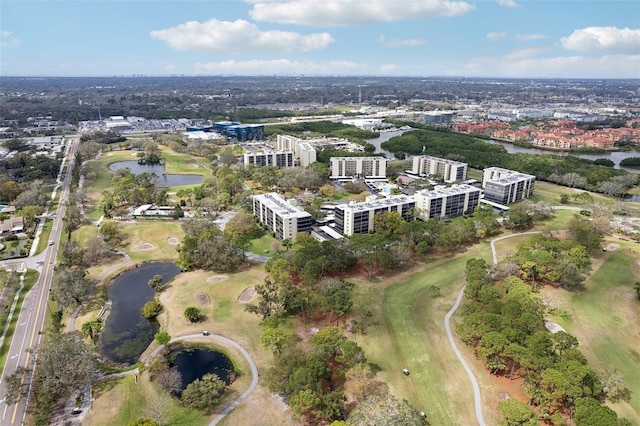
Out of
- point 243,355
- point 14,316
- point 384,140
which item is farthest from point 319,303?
point 384,140

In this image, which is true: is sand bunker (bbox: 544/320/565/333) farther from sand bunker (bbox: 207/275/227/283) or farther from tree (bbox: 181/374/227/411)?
sand bunker (bbox: 207/275/227/283)

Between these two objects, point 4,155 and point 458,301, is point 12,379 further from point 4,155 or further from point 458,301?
point 4,155

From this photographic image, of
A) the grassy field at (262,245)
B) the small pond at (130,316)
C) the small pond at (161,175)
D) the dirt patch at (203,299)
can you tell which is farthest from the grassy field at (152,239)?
the small pond at (161,175)

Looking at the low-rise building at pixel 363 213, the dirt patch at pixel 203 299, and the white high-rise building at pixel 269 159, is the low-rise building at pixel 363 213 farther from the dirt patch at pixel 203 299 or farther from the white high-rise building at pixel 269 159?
the white high-rise building at pixel 269 159

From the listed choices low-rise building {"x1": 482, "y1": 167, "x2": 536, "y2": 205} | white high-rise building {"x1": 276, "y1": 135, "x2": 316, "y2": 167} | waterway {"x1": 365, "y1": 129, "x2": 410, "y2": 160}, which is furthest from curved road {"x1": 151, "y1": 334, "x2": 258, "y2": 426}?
waterway {"x1": 365, "y1": 129, "x2": 410, "y2": 160}

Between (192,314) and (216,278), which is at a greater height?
(192,314)

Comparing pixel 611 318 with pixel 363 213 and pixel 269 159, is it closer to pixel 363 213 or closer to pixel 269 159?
pixel 363 213
